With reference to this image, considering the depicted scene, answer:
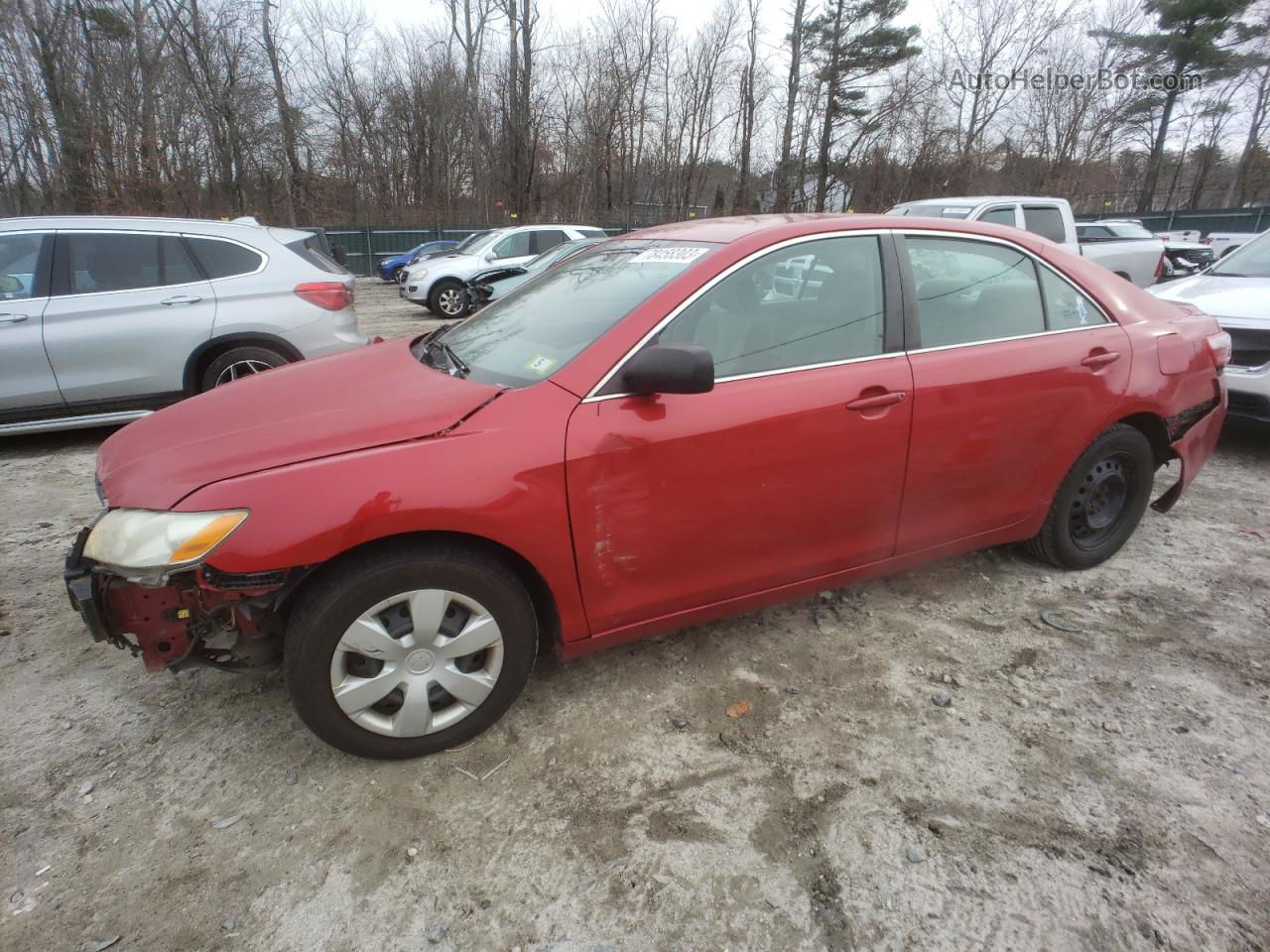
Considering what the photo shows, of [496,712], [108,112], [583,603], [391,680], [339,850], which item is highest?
[108,112]

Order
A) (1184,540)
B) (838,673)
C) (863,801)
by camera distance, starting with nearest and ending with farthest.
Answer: (863,801) → (838,673) → (1184,540)

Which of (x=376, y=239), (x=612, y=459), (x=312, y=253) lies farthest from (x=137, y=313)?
(x=376, y=239)

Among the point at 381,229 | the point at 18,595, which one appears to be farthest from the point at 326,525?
the point at 381,229

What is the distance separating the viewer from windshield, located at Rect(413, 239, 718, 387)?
2.41m

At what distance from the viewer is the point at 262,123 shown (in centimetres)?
2775

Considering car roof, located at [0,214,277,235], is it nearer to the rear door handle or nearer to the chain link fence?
the rear door handle

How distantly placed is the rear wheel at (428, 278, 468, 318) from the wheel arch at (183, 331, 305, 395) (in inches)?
344

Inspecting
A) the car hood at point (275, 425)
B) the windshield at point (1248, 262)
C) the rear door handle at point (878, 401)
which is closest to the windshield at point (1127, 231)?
the windshield at point (1248, 262)

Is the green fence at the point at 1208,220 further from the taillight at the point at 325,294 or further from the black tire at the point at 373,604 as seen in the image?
the black tire at the point at 373,604

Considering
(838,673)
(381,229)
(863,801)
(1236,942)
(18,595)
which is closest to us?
(1236,942)

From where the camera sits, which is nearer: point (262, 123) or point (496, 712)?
point (496, 712)

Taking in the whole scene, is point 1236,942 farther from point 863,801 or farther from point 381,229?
point 381,229

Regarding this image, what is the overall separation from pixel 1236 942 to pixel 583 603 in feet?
6.15

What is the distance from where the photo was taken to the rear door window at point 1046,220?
9.59 metres
